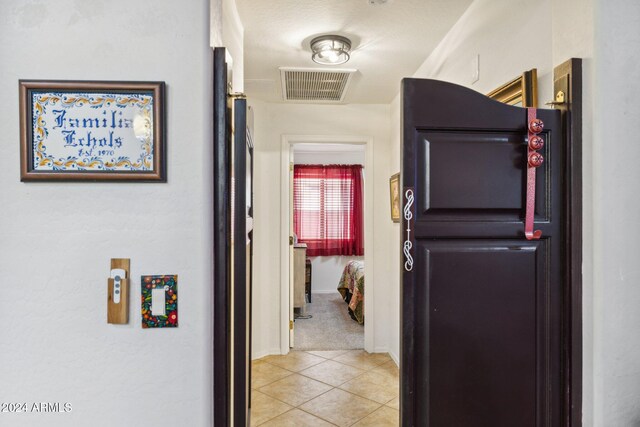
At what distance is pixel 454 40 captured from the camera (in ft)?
7.98

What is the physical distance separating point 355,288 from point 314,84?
2609 millimetres

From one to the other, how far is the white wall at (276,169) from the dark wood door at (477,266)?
2554mm

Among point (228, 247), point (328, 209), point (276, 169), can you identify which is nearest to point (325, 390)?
point (276, 169)

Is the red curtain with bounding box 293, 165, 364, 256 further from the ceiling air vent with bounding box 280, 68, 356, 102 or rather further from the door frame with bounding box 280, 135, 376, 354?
the ceiling air vent with bounding box 280, 68, 356, 102

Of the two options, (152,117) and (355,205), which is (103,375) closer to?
(152,117)

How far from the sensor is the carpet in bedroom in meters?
4.17

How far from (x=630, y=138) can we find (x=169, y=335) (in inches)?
65.3

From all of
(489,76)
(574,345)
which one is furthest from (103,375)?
(489,76)

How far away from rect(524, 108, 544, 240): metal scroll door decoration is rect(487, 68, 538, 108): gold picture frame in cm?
27

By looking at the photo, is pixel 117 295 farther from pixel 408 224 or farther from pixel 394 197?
pixel 394 197

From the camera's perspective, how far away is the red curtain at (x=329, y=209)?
6.71 meters

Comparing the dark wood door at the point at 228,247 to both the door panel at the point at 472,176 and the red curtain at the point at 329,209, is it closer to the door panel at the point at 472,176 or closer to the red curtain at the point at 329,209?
the door panel at the point at 472,176

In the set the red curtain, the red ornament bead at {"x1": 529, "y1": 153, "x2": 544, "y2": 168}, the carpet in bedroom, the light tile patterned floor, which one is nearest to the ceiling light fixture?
the red ornament bead at {"x1": 529, "y1": 153, "x2": 544, "y2": 168}

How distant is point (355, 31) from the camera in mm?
2459
